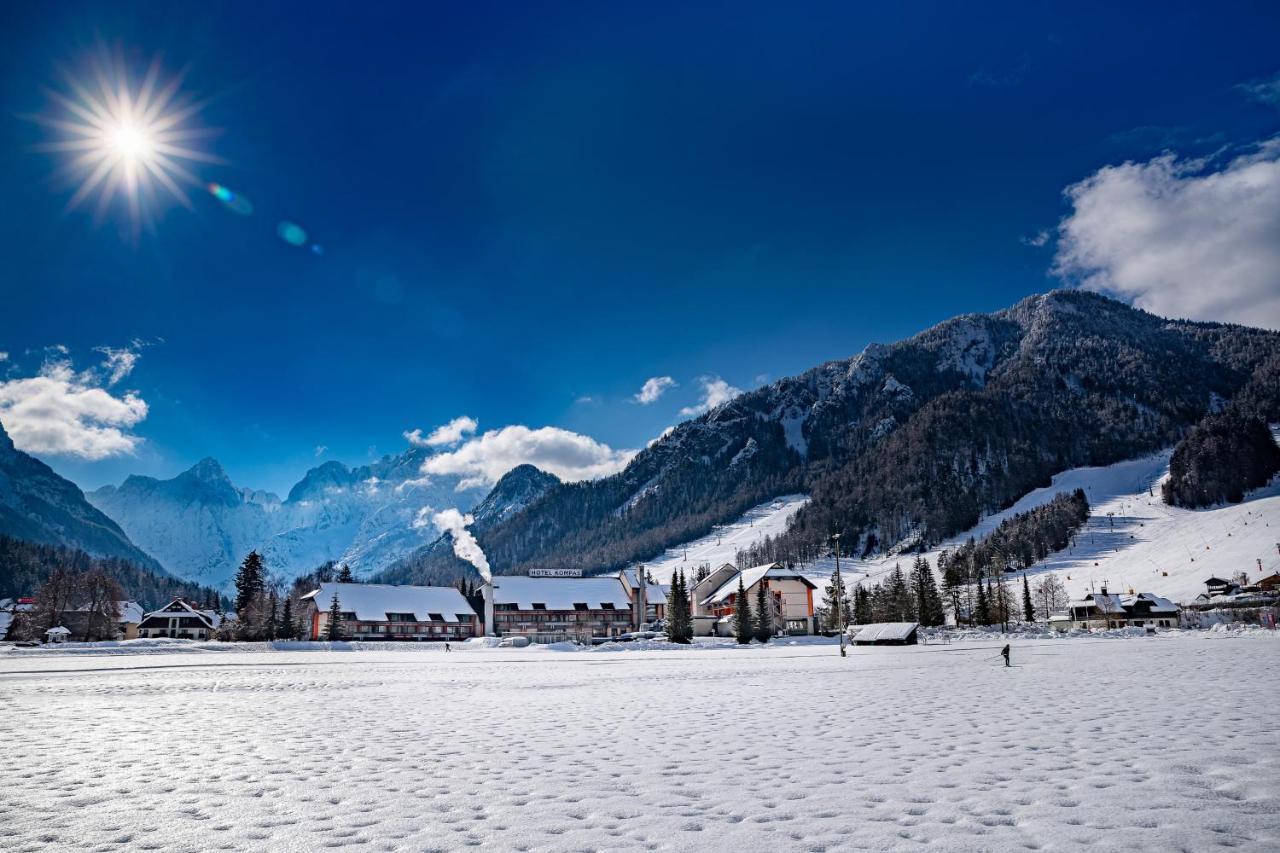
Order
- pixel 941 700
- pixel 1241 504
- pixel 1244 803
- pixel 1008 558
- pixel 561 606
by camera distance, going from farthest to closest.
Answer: pixel 1008 558 < pixel 1241 504 < pixel 561 606 < pixel 941 700 < pixel 1244 803

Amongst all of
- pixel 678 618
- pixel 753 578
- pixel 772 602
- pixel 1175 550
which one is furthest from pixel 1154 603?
pixel 678 618

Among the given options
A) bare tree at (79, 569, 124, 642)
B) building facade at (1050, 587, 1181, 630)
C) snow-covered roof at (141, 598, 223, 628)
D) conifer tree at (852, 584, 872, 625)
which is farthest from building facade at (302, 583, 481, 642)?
building facade at (1050, 587, 1181, 630)

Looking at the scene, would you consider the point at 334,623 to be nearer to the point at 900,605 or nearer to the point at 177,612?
the point at 177,612

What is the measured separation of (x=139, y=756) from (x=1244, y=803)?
615 inches

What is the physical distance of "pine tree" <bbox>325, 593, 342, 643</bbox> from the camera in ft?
335

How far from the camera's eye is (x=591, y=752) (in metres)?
12.3

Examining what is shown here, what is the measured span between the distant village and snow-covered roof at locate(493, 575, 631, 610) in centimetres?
22

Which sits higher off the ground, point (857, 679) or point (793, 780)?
point (793, 780)

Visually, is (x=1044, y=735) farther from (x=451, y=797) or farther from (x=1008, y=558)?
(x=1008, y=558)

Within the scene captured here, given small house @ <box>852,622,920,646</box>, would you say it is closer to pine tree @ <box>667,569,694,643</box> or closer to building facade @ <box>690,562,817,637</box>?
pine tree @ <box>667,569,694,643</box>

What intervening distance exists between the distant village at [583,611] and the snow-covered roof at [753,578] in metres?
0.30

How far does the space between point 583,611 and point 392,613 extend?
33770 millimetres

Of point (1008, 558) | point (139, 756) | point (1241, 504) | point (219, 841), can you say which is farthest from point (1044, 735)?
point (1241, 504)

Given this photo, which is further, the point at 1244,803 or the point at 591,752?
the point at 591,752
